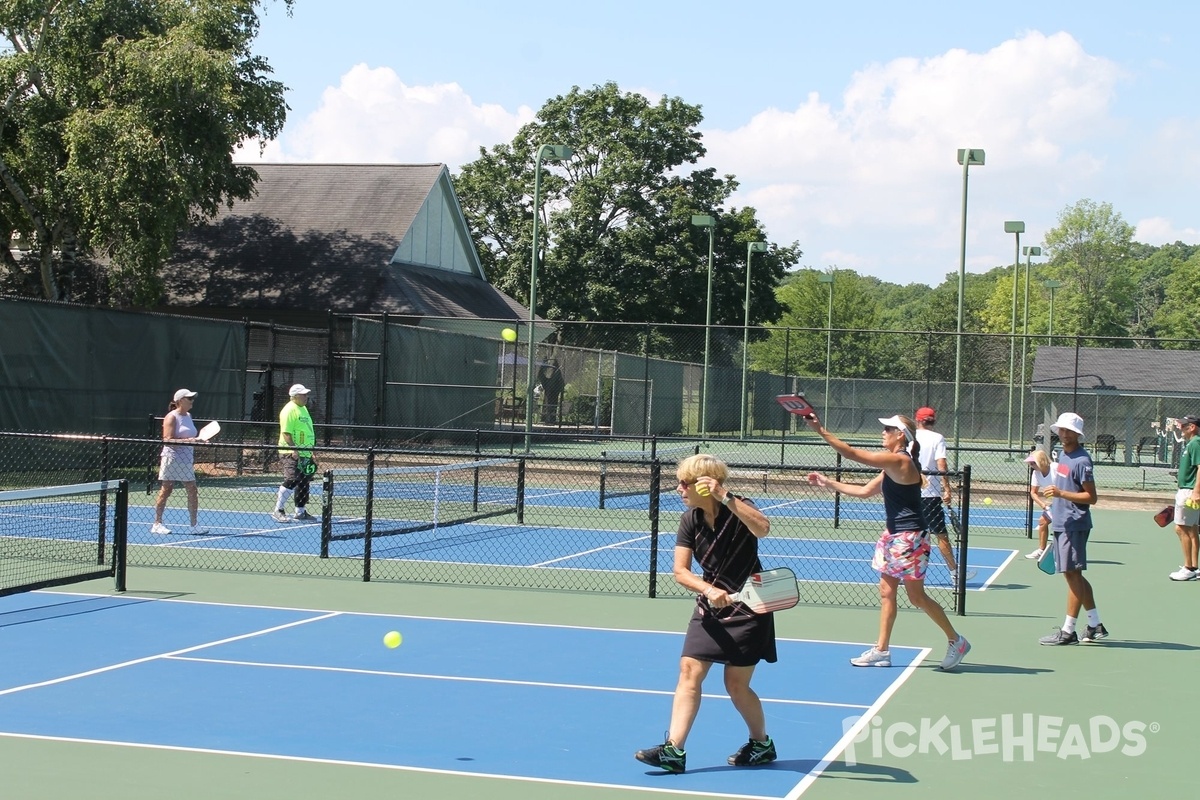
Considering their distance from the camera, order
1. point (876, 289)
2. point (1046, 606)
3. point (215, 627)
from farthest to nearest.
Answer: point (876, 289)
point (1046, 606)
point (215, 627)

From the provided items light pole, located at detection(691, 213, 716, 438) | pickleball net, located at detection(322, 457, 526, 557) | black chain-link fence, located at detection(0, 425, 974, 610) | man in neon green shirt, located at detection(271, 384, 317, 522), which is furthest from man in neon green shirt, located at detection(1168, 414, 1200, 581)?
light pole, located at detection(691, 213, 716, 438)

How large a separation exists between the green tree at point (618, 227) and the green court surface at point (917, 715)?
39.8 m

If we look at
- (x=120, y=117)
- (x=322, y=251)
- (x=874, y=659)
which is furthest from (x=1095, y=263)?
(x=874, y=659)

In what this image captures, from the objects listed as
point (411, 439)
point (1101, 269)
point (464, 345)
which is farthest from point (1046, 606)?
point (1101, 269)

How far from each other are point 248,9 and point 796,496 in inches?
609

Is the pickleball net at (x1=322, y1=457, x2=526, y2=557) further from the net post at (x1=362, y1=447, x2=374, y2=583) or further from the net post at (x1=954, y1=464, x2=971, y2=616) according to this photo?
the net post at (x1=954, y1=464, x2=971, y2=616)

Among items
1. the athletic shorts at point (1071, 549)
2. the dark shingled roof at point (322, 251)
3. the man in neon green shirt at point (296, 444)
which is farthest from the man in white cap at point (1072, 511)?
the dark shingled roof at point (322, 251)

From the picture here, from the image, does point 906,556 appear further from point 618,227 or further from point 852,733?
point 618,227

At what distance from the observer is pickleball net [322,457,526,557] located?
12.9 metres

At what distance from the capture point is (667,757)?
595 centimetres

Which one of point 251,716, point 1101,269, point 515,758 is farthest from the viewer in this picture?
point 1101,269

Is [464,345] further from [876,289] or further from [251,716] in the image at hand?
[876,289]

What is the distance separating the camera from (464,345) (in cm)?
3070

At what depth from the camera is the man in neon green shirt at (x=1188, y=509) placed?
527 inches
